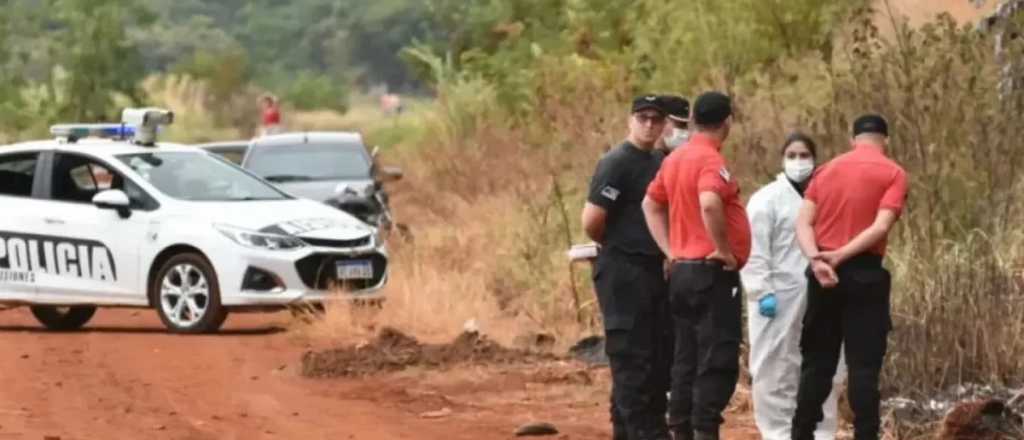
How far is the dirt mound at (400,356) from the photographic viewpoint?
18.4 metres

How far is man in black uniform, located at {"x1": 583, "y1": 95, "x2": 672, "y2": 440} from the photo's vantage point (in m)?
13.0

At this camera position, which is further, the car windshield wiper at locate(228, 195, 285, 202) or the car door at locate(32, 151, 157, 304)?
the car windshield wiper at locate(228, 195, 285, 202)

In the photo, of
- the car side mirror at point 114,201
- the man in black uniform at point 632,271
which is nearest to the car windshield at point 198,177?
A: the car side mirror at point 114,201

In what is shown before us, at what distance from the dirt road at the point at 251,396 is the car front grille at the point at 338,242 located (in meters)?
0.84

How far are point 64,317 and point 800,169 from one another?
1082 cm

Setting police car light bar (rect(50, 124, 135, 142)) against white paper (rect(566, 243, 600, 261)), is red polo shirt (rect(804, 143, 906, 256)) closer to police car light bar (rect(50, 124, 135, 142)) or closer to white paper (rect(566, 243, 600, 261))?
white paper (rect(566, 243, 600, 261))

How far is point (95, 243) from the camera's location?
21.8 metres

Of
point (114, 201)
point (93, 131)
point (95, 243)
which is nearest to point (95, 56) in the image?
point (93, 131)

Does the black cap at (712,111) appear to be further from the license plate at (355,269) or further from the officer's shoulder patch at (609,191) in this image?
the license plate at (355,269)

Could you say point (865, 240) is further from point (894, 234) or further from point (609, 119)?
point (609, 119)

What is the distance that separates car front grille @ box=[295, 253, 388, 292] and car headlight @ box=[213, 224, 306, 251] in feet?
0.57

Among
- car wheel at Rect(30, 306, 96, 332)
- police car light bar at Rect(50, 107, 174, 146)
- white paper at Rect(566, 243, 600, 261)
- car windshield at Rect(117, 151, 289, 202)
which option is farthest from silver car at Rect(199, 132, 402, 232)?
white paper at Rect(566, 243, 600, 261)

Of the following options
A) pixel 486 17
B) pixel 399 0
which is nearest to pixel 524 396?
pixel 486 17

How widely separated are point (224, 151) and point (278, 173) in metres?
5.89
